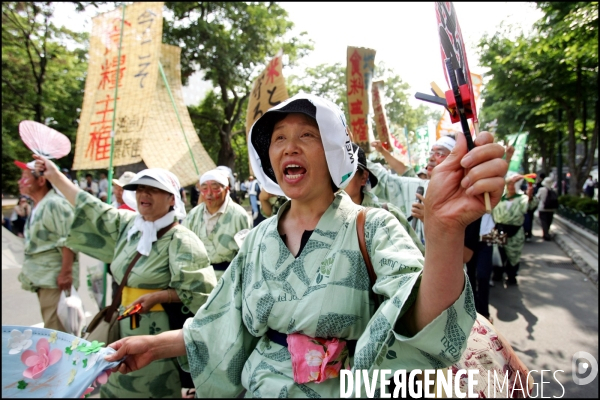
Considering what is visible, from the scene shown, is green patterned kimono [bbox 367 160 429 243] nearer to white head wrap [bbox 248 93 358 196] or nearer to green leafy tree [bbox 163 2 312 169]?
white head wrap [bbox 248 93 358 196]

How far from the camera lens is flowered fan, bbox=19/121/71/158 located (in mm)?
2695

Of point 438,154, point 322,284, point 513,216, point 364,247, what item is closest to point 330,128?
point 364,247

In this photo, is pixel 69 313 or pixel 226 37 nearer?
pixel 69 313

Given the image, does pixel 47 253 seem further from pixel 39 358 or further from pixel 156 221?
pixel 39 358

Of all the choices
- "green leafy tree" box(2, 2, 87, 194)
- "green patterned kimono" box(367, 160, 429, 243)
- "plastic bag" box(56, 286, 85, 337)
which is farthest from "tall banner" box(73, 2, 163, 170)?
"green leafy tree" box(2, 2, 87, 194)

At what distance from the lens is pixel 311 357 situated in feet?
4.18

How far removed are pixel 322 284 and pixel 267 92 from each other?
2.68 meters

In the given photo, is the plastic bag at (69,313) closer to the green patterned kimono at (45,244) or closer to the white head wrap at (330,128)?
the green patterned kimono at (45,244)

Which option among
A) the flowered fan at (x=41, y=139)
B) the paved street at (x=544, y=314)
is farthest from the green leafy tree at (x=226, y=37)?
the flowered fan at (x=41, y=139)

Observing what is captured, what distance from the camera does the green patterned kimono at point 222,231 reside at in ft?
12.7

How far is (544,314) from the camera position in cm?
494

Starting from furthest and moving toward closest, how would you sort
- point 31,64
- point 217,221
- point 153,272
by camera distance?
1. point 31,64
2. point 217,221
3. point 153,272

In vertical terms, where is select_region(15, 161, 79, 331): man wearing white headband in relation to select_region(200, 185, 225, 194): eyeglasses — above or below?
below

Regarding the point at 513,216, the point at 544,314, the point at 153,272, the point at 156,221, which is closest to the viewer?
the point at 153,272
